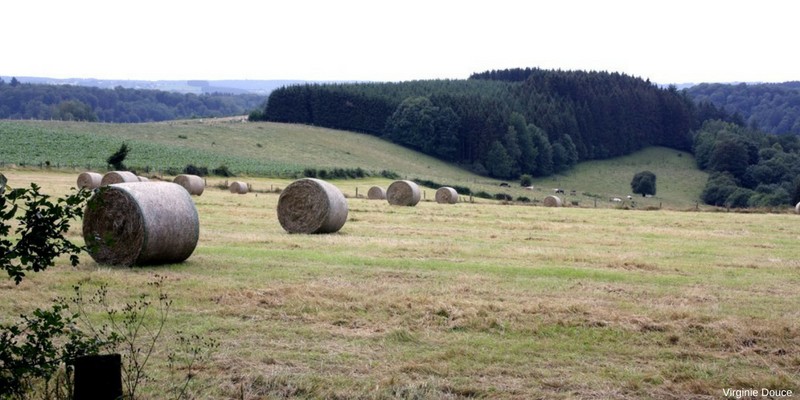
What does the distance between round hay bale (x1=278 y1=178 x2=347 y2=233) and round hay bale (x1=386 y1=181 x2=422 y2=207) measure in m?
16.2

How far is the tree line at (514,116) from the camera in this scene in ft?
384

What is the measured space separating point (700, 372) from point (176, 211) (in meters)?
11.3

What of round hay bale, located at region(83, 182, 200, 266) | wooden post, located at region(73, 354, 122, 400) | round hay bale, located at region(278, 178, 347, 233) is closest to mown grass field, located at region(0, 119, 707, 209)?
round hay bale, located at region(278, 178, 347, 233)

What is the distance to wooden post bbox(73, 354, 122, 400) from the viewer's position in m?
6.32

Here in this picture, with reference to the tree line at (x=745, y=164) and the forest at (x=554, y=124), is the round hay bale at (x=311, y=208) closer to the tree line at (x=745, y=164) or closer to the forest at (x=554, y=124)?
the forest at (x=554, y=124)

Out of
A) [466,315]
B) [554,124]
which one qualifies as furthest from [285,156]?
[466,315]

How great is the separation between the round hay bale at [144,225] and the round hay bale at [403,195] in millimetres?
25092

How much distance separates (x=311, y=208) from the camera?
25.9 m

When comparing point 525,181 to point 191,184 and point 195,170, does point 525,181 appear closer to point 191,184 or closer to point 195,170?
point 195,170

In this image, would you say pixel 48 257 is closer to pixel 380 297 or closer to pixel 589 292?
pixel 380 297

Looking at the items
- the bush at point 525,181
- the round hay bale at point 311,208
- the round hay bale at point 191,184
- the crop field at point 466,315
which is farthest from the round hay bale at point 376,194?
the bush at point 525,181

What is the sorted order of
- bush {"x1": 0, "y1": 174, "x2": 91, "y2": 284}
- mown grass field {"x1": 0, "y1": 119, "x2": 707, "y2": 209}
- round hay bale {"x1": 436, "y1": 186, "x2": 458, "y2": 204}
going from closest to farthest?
bush {"x1": 0, "y1": 174, "x2": 91, "y2": 284}, round hay bale {"x1": 436, "y1": 186, "x2": 458, "y2": 204}, mown grass field {"x1": 0, "y1": 119, "x2": 707, "y2": 209}

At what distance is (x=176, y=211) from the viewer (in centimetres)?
1766

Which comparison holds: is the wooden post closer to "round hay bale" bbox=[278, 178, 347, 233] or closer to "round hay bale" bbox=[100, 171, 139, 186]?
"round hay bale" bbox=[278, 178, 347, 233]
